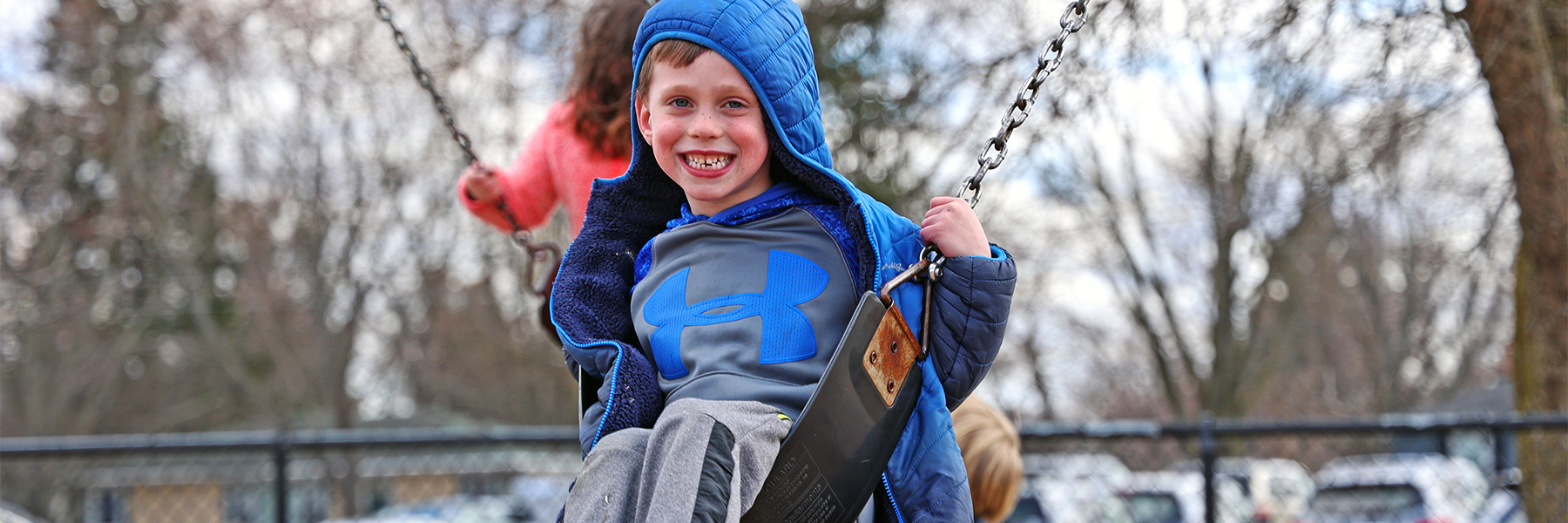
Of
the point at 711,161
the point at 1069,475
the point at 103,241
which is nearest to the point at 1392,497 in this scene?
the point at 1069,475

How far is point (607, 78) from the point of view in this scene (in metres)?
2.44

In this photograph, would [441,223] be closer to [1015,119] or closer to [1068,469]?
[1068,469]

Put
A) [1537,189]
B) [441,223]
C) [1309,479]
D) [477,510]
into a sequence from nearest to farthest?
1. [1537,189]
2. [1309,479]
3. [477,510]
4. [441,223]

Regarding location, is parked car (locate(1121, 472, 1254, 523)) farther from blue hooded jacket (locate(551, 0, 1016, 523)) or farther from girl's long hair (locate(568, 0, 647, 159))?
blue hooded jacket (locate(551, 0, 1016, 523))

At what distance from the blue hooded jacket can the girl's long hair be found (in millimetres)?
722

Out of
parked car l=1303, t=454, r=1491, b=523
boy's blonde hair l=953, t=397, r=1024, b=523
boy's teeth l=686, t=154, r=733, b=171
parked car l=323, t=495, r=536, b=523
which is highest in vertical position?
boy's teeth l=686, t=154, r=733, b=171

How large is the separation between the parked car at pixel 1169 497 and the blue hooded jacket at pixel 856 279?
4.08 metres

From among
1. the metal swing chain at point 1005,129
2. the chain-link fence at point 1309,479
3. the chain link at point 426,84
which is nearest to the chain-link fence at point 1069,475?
the chain-link fence at point 1309,479

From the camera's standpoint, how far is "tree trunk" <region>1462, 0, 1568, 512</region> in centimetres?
361

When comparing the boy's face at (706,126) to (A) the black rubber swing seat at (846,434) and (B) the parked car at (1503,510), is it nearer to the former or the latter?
(A) the black rubber swing seat at (846,434)

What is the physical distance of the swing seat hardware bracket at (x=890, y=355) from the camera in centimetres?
150

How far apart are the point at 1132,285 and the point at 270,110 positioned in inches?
466

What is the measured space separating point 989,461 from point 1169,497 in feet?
15.8

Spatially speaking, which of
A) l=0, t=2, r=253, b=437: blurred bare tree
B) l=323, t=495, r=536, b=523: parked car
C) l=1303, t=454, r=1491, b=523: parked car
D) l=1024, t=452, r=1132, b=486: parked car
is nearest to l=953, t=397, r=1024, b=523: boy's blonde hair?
l=1024, t=452, r=1132, b=486: parked car
